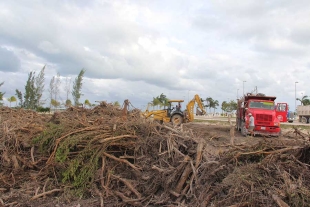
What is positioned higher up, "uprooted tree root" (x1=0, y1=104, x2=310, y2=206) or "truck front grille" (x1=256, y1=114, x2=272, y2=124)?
"truck front grille" (x1=256, y1=114, x2=272, y2=124)

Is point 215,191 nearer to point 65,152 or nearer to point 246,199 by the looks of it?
point 246,199

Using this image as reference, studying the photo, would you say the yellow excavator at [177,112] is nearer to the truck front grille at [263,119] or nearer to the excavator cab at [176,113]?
the excavator cab at [176,113]

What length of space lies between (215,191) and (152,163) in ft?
5.54

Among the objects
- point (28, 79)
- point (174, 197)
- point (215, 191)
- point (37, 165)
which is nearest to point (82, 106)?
point (37, 165)

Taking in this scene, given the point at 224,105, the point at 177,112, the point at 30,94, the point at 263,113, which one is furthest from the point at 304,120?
the point at 224,105

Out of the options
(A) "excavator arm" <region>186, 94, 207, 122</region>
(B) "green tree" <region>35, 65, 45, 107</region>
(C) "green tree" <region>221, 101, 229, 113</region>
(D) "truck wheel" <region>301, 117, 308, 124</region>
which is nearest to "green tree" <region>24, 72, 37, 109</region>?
(B) "green tree" <region>35, 65, 45, 107</region>

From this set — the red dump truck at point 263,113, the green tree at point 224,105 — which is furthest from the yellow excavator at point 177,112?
the green tree at point 224,105

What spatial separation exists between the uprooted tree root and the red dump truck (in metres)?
9.48

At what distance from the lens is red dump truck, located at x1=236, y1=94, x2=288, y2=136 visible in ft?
49.9

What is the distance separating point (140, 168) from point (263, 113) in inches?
439

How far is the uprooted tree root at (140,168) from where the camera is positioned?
13.9 feet

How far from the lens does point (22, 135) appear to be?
7.33 meters

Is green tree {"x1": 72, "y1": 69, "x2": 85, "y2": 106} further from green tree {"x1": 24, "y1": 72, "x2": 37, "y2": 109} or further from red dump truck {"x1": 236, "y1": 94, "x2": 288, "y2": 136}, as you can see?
red dump truck {"x1": 236, "y1": 94, "x2": 288, "y2": 136}

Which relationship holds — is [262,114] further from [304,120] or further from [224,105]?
[224,105]
